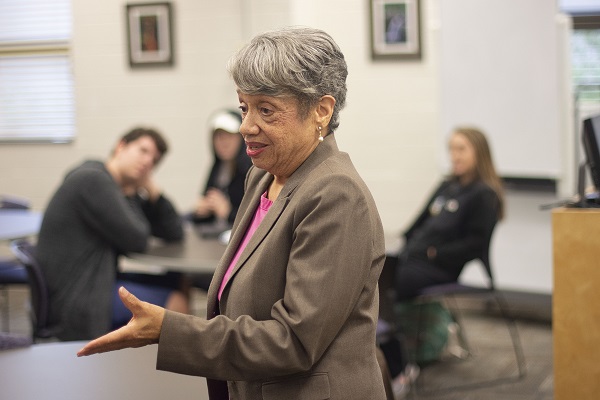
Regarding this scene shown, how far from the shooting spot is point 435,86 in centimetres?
615

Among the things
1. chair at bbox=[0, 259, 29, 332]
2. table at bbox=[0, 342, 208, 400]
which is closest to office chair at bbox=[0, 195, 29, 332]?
chair at bbox=[0, 259, 29, 332]

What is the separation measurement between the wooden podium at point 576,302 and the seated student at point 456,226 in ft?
6.16

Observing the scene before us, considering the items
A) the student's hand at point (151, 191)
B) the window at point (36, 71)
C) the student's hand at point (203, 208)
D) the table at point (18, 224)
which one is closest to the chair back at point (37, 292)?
the table at point (18, 224)

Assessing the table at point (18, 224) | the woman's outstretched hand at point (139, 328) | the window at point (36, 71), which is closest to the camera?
the woman's outstretched hand at point (139, 328)

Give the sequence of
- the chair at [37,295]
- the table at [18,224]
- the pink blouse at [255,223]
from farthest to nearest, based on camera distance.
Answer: the table at [18,224] < the chair at [37,295] < the pink blouse at [255,223]

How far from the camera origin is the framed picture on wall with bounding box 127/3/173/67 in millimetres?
6910

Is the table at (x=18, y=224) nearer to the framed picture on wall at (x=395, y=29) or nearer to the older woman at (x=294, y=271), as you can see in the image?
the framed picture on wall at (x=395, y=29)

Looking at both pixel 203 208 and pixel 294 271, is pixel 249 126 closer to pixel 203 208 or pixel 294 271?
pixel 294 271

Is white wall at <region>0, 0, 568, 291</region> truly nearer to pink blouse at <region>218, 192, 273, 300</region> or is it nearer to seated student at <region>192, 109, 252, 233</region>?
seated student at <region>192, 109, 252, 233</region>

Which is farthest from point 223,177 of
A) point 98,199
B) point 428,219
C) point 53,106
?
point 53,106

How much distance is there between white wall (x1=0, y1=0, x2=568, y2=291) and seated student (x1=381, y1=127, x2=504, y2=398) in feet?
3.21

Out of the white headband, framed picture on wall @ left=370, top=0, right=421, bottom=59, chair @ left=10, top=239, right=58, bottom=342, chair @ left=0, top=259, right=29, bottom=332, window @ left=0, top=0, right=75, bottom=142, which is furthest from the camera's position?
window @ left=0, top=0, right=75, bottom=142

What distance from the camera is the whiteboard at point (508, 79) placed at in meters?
5.59

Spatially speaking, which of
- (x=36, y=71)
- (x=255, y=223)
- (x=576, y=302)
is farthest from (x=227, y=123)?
(x=255, y=223)
